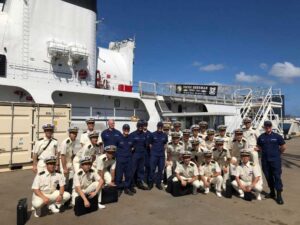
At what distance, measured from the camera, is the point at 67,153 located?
6730mm

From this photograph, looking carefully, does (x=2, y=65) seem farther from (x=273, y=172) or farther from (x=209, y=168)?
(x=273, y=172)

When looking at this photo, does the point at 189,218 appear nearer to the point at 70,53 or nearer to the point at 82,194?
the point at 82,194

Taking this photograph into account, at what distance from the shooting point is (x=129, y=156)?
7.38m

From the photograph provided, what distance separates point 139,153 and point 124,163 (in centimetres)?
54

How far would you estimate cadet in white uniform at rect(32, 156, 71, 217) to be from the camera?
17.6 ft

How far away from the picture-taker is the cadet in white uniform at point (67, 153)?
259 inches

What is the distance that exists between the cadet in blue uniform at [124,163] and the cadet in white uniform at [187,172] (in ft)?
3.72

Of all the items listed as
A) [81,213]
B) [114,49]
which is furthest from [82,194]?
[114,49]

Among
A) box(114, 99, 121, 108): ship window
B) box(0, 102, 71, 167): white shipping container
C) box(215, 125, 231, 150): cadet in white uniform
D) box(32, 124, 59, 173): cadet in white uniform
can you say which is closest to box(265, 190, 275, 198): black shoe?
box(215, 125, 231, 150): cadet in white uniform

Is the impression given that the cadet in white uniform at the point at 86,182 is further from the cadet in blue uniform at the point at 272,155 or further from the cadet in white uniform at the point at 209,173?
the cadet in blue uniform at the point at 272,155

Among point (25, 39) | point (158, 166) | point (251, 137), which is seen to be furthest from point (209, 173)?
point (25, 39)

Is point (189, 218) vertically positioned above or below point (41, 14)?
below

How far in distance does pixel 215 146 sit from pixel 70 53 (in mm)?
8952

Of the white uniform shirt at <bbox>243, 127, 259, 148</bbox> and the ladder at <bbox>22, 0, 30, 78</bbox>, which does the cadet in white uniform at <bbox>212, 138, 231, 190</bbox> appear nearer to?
the white uniform shirt at <bbox>243, 127, 259, 148</bbox>
